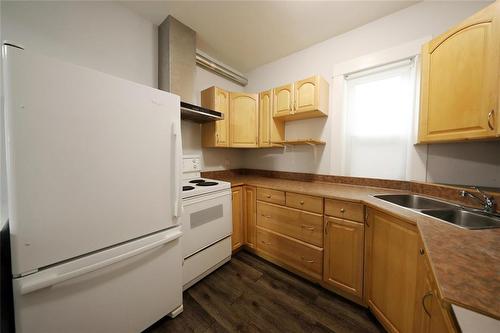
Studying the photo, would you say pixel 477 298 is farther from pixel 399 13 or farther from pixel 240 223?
pixel 399 13

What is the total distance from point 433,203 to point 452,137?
522mm

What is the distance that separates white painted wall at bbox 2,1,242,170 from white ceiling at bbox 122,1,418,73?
7.7 inches

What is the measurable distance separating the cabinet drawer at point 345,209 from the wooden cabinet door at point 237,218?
100 cm

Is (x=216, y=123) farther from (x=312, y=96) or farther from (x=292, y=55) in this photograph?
(x=292, y=55)

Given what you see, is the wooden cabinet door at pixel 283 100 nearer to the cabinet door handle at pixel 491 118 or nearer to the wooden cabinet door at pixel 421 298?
the cabinet door handle at pixel 491 118

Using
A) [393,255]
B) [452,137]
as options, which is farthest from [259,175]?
[452,137]

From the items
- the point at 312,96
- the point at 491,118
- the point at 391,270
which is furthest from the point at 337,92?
the point at 391,270

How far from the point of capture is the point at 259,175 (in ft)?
9.18

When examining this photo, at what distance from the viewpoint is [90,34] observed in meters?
1.45

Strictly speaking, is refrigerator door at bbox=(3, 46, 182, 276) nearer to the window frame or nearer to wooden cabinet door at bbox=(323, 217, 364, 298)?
wooden cabinet door at bbox=(323, 217, 364, 298)

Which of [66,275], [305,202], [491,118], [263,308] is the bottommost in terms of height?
[263,308]

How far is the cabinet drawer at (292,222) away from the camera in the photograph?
161 cm

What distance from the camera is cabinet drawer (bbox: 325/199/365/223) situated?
1375 millimetres

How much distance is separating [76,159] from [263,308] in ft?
5.33
